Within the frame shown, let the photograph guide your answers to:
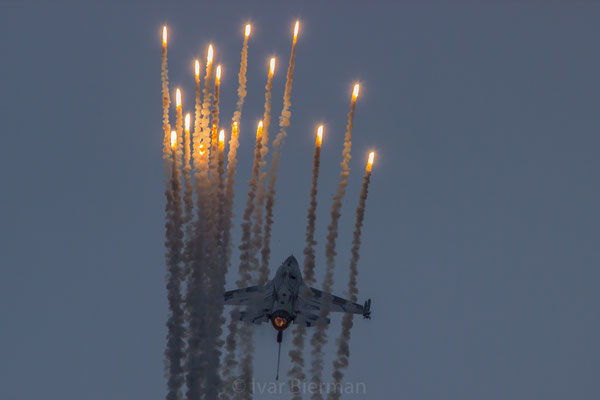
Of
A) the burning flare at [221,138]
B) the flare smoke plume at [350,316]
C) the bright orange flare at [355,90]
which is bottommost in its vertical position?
the flare smoke plume at [350,316]

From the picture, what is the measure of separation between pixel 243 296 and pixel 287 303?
7826mm

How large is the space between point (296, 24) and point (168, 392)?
35.9 m

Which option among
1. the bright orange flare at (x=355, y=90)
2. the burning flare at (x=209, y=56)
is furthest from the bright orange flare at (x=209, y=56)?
the bright orange flare at (x=355, y=90)

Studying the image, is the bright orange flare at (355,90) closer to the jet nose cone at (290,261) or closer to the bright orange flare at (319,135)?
the bright orange flare at (319,135)

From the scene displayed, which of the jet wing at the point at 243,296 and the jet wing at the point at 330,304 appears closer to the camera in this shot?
the jet wing at the point at 330,304

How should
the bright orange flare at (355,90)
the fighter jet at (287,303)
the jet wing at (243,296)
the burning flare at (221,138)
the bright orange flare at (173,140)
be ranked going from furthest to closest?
the jet wing at (243,296) → the fighter jet at (287,303) → the burning flare at (221,138) → the bright orange flare at (355,90) → the bright orange flare at (173,140)

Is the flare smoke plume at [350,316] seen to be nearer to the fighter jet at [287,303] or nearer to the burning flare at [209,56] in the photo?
the fighter jet at [287,303]

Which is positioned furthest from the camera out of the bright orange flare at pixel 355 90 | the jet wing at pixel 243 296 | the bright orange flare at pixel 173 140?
the jet wing at pixel 243 296

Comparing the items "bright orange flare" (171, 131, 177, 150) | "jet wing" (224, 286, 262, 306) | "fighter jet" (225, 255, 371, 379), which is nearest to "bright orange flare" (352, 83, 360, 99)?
"bright orange flare" (171, 131, 177, 150)

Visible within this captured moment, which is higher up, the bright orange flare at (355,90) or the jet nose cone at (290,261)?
the bright orange flare at (355,90)

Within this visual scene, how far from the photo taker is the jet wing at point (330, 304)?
126750 millimetres

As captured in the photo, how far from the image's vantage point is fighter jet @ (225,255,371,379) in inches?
4902

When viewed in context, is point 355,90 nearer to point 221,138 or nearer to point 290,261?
point 221,138

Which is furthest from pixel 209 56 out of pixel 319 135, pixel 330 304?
pixel 330 304
